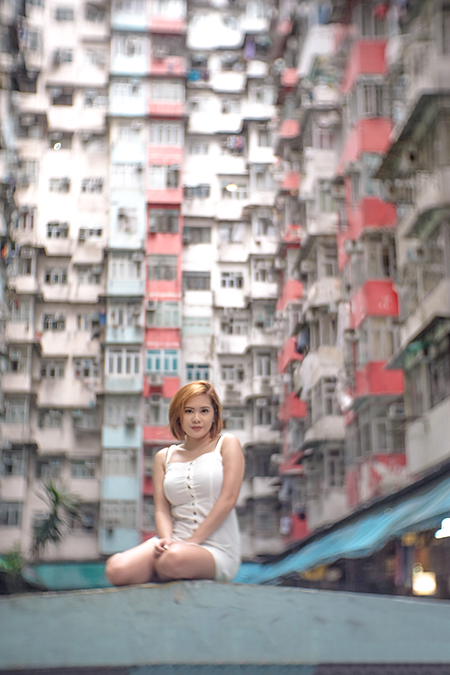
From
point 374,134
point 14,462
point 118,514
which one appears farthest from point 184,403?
point 14,462

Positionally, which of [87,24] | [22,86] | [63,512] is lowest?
[63,512]

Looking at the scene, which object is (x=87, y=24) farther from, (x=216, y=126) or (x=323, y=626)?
(x=323, y=626)

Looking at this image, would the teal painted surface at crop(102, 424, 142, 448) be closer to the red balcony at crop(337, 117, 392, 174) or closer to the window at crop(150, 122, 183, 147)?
the window at crop(150, 122, 183, 147)

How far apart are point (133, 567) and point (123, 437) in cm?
1727

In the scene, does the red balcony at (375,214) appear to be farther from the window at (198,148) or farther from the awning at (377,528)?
the window at (198,148)

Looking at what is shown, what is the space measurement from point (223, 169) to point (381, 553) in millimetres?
10687

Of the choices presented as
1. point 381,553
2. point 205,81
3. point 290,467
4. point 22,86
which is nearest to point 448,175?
point 381,553

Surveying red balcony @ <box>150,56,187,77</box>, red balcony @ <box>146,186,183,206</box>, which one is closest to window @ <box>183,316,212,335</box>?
red balcony @ <box>146,186,183,206</box>

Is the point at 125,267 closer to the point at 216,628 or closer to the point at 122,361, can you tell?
the point at 122,361

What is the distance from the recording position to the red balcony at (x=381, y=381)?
12445 millimetres

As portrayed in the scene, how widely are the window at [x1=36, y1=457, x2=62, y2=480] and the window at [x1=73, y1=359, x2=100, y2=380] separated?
1.83 m

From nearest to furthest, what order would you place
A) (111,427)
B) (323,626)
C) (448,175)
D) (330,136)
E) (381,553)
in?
1. (323,626)
2. (448,175)
3. (381,553)
4. (330,136)
5. (111,427)

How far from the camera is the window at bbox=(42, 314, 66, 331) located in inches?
781

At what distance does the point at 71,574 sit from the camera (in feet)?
61.6
